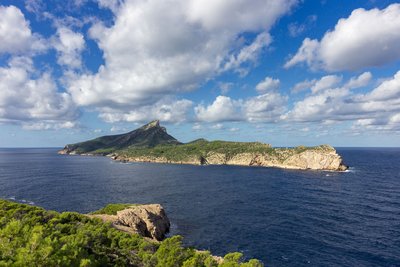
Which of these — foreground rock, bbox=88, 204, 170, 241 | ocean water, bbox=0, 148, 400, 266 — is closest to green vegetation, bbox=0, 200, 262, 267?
foreground rock, bbox=88, 204, 170, 241

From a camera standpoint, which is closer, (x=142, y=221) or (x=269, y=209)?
(x=142, y=221)

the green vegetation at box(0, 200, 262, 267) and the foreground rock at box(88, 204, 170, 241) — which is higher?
the green vegetation at box(0, 200, 262, 267)

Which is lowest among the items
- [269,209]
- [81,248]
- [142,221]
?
[269,209]

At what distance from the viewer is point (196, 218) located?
9075 cm

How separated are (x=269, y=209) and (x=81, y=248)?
7544 cm

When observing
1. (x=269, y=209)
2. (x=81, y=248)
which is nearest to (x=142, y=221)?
(x=81, y=248)

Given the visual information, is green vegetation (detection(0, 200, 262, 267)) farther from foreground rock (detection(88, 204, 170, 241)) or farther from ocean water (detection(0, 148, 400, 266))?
ocean water (detection(0, 148, 400, 266))

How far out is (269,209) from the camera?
100375 millimetres

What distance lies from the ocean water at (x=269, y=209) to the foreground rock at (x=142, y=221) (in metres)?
5.47

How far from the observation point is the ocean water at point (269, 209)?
214 ft

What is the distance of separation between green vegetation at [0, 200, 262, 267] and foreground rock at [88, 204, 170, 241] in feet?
33.7

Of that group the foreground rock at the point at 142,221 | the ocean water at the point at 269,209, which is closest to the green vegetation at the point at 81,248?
the foreground rock at the point at 142,221

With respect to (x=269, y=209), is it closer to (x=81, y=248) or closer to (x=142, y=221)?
(x=142, y=221)

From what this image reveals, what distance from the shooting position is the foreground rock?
70.8 meters
